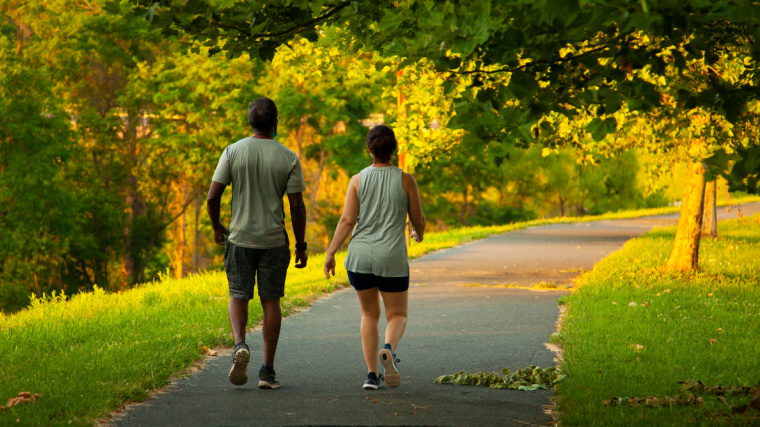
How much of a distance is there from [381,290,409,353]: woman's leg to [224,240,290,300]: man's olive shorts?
29.6 inches

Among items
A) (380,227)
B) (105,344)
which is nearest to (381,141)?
(380,227)

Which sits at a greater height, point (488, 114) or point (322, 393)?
point (488, 114)

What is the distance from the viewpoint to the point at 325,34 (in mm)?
5887

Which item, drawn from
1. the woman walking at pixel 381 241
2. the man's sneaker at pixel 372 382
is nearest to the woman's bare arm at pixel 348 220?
the woman walking at pixel 381 241

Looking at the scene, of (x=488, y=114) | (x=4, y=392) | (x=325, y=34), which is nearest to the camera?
(x=488, y=114)

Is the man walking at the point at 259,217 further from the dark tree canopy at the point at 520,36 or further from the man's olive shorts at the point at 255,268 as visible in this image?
the dark tree canopy at the point at 520,36

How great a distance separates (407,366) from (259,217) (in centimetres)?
195

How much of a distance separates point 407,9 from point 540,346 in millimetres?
4560

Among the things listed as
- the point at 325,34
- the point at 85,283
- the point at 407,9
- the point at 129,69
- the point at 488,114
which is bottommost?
the point at 85,283

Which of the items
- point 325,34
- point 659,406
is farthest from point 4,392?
point 659,406

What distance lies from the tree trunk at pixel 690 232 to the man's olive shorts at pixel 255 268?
9.04 metres

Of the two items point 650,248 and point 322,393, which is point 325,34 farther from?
point 650,248

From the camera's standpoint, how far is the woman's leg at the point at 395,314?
17.7 ft

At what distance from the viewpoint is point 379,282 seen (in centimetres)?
538
